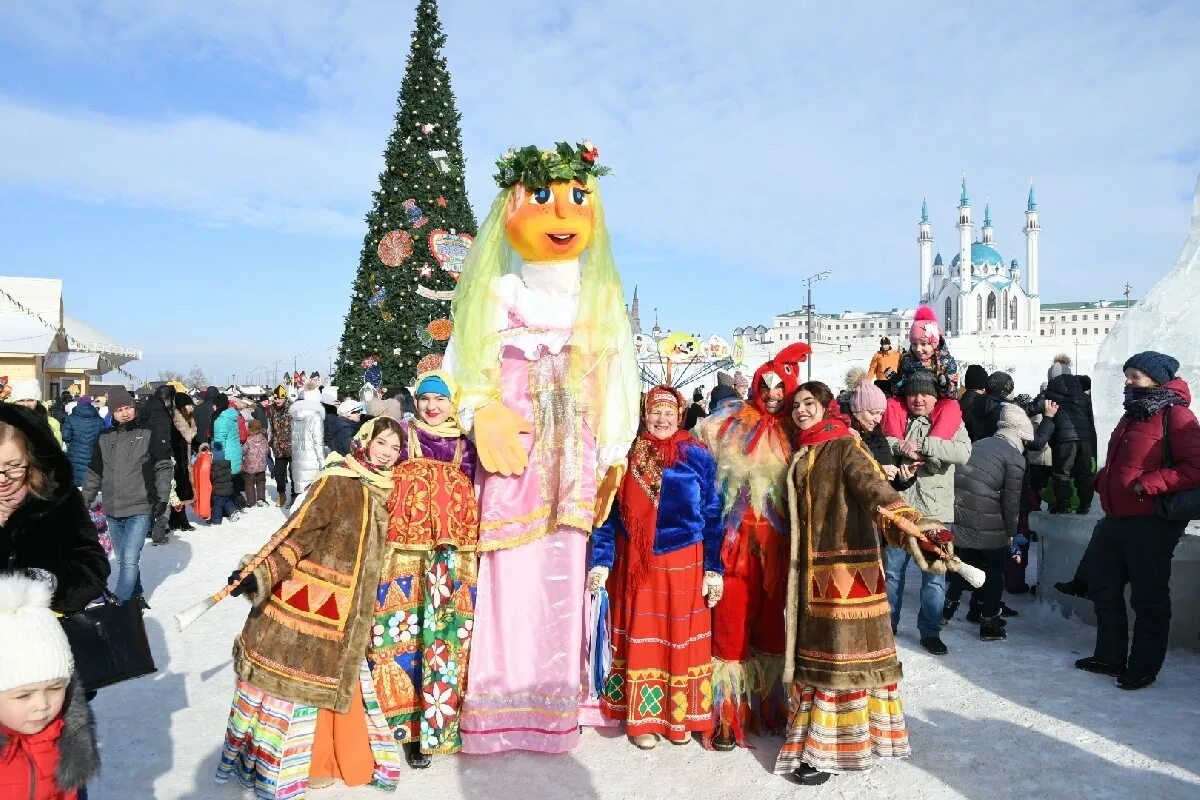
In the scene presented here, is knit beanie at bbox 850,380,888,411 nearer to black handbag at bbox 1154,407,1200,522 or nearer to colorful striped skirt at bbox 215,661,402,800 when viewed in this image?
black handbag at bbox 1154,407,1200,522

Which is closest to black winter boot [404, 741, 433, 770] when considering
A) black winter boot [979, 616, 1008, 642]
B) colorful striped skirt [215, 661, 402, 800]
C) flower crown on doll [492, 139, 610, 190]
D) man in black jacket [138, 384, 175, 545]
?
colorful striped skirt [215, 661, 402, 800]

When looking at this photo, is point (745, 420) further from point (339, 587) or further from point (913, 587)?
point (913, 587)

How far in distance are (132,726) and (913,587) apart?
19.1ft

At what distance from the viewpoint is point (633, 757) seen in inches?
139

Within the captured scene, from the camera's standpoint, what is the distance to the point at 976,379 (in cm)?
672

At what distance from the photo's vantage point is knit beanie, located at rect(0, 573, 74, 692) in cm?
166

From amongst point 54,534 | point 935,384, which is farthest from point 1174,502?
point 54,534

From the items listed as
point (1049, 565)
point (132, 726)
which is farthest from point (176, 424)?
point (1049, 565)

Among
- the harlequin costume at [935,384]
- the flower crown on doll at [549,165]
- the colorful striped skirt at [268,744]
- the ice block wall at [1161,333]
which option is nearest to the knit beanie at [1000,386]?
the ice block wall at [1161,333]

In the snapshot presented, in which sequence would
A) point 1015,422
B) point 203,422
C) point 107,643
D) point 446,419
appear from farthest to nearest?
point 203,422
point 1015,422
point 446,419
point 107,643

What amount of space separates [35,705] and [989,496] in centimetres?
528

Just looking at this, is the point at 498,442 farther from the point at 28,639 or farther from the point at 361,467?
the point at 28,639

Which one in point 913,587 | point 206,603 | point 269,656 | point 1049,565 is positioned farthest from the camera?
point 913,587

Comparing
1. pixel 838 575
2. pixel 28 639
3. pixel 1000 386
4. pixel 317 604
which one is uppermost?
pixel 1000 386
